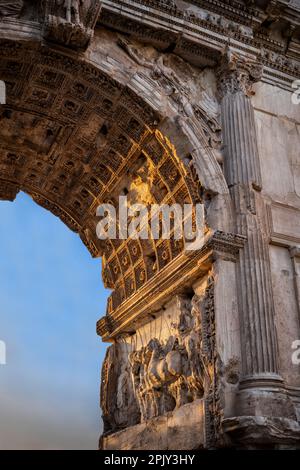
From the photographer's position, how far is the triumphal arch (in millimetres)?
8453

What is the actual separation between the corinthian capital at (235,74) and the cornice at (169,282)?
9.29ft

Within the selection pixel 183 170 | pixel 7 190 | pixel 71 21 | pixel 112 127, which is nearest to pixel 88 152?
pixel 112 127

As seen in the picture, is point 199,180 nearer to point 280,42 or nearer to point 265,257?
point 265,257

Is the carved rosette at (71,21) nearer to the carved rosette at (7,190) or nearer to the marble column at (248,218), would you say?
the marble column at (248,218)

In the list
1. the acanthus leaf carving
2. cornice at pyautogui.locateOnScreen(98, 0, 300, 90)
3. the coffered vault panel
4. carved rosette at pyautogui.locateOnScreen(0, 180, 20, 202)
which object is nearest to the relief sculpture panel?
the coffered vault panel

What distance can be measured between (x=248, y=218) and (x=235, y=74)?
8.99ft

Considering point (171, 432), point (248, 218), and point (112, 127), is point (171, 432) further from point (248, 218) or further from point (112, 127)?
point (112, 127)

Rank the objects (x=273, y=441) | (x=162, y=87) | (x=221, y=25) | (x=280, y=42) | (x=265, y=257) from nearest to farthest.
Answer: (x=273, y=441) < (x=265, y=257) < (x=162, y=87) < (x=221, y=25) < (x=280, y=42)

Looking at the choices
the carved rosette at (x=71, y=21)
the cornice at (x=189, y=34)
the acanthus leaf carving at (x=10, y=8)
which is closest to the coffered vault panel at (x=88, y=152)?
the carved rosette at (x=71, y=21)

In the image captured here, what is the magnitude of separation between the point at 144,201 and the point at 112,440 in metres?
4.21

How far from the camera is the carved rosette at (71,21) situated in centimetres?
896

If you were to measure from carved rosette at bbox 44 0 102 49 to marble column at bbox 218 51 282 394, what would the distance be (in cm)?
248

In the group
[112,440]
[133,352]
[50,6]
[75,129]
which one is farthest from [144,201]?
[112,440]

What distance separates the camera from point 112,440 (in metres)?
10.9
